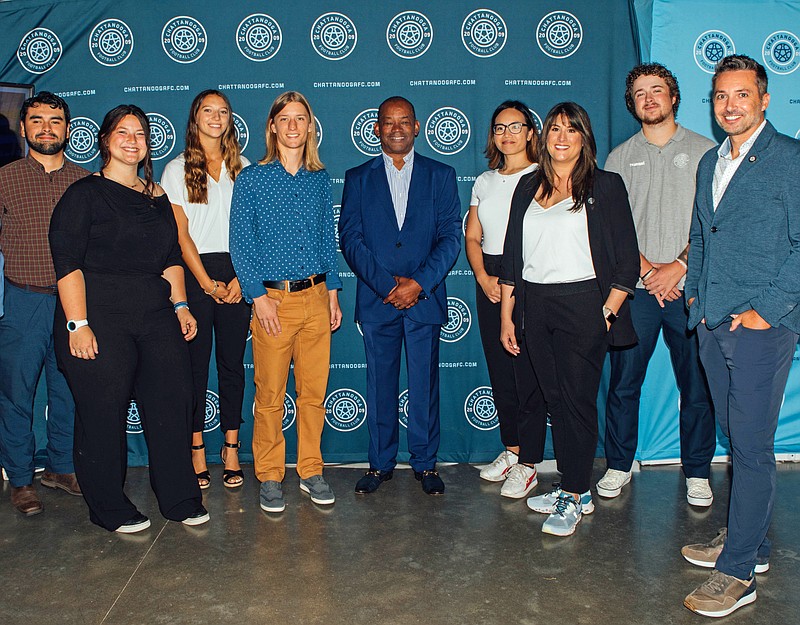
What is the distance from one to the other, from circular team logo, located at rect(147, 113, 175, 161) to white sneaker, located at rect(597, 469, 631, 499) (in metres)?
3.09

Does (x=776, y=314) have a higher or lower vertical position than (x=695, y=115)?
lower

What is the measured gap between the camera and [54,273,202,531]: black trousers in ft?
11.0

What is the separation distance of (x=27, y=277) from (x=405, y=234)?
1914mm

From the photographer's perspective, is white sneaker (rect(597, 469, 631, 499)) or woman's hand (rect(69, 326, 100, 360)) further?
white sneaker (rect(597, 469, 631, 499))

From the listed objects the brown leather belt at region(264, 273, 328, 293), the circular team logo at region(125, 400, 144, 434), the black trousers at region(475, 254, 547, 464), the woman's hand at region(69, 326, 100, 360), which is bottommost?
the circular team logo at region(125, 400, 144, 434)

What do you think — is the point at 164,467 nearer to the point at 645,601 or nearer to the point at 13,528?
the point at 13,528

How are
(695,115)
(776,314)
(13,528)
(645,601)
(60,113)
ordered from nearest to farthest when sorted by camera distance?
(776,314)
(645,601)
(13,528)
(60,113)
(695,115)

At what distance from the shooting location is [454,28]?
446cm

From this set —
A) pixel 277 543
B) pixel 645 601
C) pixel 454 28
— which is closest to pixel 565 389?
pixel 645 601

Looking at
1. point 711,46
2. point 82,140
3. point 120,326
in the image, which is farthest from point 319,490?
point 711,46

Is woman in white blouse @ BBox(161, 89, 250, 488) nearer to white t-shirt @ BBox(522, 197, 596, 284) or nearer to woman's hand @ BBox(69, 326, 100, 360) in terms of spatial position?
woman's hand @ BBox(69, 326, 100, 360)

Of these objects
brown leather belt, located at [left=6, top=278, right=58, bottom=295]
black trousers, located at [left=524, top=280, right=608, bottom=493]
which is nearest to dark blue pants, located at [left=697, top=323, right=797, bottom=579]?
black trousers, located at [left=524, top=280, right=608, bottom=493]

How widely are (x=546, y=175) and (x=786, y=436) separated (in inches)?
94.1

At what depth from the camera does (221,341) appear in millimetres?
4074
